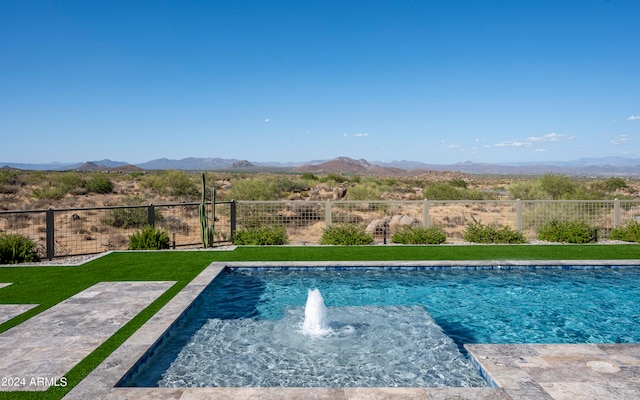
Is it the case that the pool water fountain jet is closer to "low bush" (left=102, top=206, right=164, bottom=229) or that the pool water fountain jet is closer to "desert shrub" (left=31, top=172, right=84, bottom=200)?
"low bush" (left=102, top=206, right=164, bottom=229)

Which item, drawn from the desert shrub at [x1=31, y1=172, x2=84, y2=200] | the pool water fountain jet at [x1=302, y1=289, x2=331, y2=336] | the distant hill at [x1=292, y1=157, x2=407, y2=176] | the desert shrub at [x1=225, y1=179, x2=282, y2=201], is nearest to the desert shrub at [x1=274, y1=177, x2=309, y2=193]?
the desert shrub at [x1=225, y1=179, x2=282, y2=201]

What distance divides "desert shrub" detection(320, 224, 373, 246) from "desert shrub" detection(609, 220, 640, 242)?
6.94 m

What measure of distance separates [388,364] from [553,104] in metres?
42.1

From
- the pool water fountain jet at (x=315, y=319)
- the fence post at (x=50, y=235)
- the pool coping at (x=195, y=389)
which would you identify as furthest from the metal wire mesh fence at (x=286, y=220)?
the pool coping at (x=195, y=389)

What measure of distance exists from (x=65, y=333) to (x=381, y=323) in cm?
387

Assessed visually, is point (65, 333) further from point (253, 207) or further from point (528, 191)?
point (528, 191)

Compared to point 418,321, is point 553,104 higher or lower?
higher

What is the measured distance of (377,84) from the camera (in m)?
37.9

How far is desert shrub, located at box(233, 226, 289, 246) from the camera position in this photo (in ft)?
41.9

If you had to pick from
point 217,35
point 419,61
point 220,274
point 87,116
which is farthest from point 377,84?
point 220,274

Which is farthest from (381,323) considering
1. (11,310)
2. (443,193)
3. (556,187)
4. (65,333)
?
(443,193)

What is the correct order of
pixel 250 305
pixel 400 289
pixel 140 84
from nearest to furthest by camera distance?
pixel 250 305
pixel 400 289
pixel 140 84

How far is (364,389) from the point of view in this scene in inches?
154

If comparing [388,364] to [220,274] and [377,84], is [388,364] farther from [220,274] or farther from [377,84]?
[377,84]
